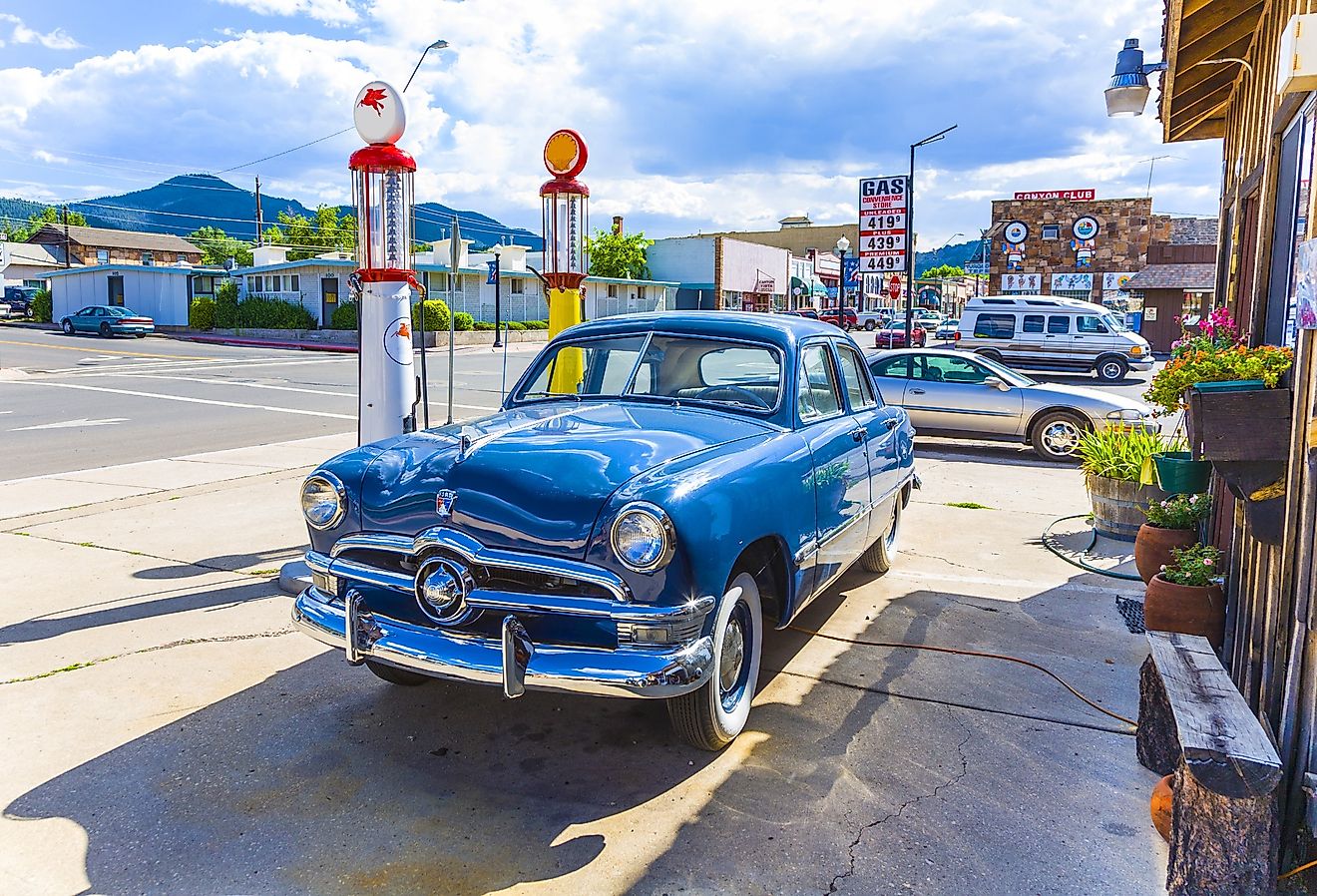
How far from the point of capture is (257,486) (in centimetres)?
929

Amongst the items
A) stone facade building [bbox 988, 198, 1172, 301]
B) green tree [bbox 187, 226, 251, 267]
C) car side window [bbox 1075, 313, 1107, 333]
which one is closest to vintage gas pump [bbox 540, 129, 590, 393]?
car side window [bbox 1075, 313, 1107, 333]

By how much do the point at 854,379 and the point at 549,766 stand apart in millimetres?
3172

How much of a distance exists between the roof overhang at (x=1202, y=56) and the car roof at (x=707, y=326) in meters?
2.78

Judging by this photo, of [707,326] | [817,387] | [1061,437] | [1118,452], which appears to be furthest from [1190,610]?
[1061,437]

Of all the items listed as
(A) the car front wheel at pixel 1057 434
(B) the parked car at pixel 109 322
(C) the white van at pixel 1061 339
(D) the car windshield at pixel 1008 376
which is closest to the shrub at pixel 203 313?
(B) the parked car at pixel 109 322

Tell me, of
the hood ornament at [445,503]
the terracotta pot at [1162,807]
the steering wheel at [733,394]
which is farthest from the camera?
the steering wheel at [733,394]

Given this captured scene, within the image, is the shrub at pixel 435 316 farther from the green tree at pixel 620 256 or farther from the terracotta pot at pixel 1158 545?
the terracotta pot at pixel 1158 545

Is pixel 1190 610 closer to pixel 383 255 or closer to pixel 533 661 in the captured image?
pixel 533 661

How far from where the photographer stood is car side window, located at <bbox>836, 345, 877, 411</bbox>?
18.3 ft

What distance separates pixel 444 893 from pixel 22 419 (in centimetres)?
1513

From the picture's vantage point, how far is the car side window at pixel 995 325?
25906 millimetres

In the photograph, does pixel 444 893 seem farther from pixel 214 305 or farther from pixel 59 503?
pixel 214 305

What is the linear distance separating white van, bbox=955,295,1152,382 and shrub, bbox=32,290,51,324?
48766 millimetres

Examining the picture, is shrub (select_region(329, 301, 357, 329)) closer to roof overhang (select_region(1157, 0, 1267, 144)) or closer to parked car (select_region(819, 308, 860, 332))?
parked car (select_region(819, 308, 860, 332))
